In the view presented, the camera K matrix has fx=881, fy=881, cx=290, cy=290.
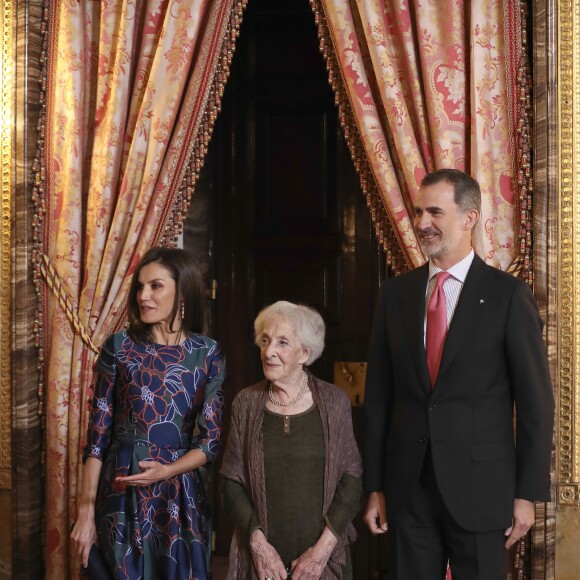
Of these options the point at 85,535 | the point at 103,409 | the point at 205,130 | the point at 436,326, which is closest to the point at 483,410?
the point at 436,326

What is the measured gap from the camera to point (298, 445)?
2.66 meters

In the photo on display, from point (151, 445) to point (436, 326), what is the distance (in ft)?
3.09

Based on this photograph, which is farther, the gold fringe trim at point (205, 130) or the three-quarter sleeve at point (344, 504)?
the gold fringe trim at point (205, 130)

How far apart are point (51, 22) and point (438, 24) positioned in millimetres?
1614

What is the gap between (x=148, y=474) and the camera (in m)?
2.64

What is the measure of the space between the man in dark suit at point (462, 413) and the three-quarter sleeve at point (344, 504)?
0.34ft

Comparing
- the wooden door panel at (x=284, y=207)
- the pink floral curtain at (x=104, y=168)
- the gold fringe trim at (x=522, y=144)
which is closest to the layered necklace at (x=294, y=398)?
the gold fringe trim at (x=522, y=144)

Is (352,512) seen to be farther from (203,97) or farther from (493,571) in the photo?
(203,97)

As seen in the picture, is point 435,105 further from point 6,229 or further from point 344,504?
point 6,229

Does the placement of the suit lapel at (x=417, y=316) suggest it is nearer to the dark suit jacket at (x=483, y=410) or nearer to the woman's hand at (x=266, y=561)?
the dark suit jacket at (x=483, y=410)

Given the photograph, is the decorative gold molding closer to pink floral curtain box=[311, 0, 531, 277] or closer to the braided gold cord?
pink floral curtain box=[311, 0, 531, 277]

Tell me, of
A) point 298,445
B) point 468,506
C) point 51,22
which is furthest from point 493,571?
point 51,22

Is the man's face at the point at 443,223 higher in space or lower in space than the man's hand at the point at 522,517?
higher

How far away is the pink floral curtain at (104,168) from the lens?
11.6 ft
